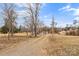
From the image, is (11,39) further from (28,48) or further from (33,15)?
(33,15)

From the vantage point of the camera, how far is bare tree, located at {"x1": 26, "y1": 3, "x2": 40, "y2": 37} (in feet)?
7.70

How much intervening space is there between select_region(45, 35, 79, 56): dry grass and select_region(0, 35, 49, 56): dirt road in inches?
2.3

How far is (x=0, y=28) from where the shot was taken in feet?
7.61

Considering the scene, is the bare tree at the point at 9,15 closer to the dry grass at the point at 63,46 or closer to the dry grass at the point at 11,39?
the dry grass at the point at 11,39

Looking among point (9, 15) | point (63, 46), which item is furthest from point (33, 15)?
point (63, 46)

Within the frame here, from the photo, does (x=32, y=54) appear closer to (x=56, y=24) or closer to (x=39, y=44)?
(x=39, y=44)

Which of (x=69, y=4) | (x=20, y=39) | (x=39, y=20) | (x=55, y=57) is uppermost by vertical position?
(x=69, y=4)

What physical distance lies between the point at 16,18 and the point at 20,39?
20cm

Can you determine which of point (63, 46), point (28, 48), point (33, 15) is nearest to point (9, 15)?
point (33, 15)

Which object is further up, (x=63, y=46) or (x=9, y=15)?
(x=9, y=15)

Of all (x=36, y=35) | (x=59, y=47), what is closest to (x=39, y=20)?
(x=36, y=35)

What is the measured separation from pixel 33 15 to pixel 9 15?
0.22 m

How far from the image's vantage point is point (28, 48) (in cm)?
234

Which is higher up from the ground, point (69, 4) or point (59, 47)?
point (69, 4)
